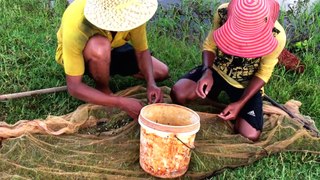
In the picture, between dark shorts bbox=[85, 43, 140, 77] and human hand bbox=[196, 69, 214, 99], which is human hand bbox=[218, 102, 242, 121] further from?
dark shorts bbox=[85, 43, 140, 77]

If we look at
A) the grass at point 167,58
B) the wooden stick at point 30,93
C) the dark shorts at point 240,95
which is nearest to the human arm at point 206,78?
the dark shorts at point 240,95

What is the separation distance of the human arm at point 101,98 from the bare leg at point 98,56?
6.7 inches

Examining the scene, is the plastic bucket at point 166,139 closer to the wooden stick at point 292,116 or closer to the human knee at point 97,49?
the human knee at point 97,49

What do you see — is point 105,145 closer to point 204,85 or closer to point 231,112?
point 204,85

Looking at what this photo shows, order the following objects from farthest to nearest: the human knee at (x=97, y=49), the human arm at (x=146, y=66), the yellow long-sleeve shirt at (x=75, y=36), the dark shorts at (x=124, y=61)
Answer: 1. the dark shorts at (x=124, y=61)
2. the human arm at (x=146, y=66)
3. the human knee at (x=97, y=49)
4. the yellow long-sleeve shirt at (x=75, y=36)

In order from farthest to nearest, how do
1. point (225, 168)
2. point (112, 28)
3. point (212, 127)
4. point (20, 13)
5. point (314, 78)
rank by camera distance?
point (20, 13) < point (314, 78) < point (212, 127) < point (225, 168) < point (112, 28)

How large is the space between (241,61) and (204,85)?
0.34 meters

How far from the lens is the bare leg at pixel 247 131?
335 cm

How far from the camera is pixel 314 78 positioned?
4.43m

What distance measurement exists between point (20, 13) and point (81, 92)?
6.94 ft

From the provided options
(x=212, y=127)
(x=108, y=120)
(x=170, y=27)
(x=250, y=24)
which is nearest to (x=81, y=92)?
(x=108, y=120)

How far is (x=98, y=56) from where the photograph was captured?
3248 millimetres

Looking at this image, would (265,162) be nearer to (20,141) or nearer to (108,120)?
(108,120)

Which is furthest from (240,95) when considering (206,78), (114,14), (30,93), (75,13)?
(30,93)
